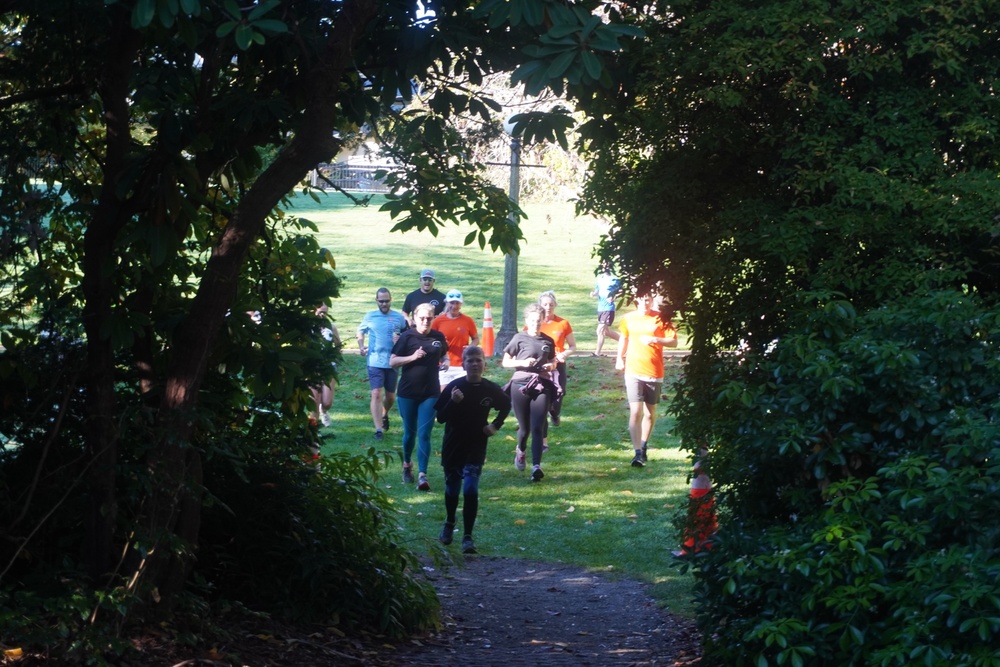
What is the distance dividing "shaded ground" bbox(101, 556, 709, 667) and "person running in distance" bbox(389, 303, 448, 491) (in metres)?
2.52

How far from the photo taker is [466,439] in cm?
1086

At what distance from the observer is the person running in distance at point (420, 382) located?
13297 millimetres

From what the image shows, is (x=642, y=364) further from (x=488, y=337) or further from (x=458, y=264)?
(x=458, y=264)

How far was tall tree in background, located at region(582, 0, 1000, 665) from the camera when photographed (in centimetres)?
462

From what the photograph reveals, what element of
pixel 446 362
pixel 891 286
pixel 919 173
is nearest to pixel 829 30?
pixel 919 173

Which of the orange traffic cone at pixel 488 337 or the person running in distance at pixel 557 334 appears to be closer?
the person running in distance at pixel 557 334

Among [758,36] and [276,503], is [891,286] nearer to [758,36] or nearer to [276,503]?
[758,36]

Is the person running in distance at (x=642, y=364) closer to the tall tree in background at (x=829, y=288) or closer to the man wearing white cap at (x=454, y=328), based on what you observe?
the man wearing white cap at (x=454, y=328)

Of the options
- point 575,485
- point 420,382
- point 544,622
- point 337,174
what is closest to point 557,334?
point 575,485

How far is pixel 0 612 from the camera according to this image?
514 centimetres

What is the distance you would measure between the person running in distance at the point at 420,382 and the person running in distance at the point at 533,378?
90 cm

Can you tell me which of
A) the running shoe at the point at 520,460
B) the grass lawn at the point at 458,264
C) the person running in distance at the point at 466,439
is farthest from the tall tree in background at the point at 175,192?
the grass lawn at the point at 458,264

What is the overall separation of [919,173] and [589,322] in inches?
830

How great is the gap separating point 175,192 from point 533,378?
27.2 feet
